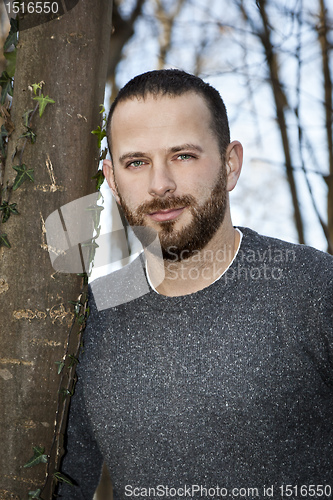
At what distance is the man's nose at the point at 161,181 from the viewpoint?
1.90 m

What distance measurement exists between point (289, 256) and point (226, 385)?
0.60 m

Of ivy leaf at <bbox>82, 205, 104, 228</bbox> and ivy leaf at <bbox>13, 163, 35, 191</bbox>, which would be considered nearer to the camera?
ivy leaf at <bbox>13, 163, 35, 191</bbox>

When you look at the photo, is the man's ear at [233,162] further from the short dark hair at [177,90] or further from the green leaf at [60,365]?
the green leaf at [60,365]

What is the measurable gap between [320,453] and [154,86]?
1638mm

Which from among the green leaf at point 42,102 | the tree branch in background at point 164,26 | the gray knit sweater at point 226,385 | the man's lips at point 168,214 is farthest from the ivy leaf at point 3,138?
the tree branch in background at point 164,26

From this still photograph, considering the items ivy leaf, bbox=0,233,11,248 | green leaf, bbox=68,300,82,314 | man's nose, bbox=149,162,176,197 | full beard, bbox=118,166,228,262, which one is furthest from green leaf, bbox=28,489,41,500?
man's nose, bbox=149,162,176,197

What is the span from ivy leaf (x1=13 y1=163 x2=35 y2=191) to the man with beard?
492mm

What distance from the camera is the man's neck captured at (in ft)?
6.82

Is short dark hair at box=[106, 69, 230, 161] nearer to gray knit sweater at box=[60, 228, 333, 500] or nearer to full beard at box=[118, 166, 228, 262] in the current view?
full beard at box=[118, 166, 228, 262]

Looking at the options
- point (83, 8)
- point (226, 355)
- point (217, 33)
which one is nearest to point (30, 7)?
point (83, 8)

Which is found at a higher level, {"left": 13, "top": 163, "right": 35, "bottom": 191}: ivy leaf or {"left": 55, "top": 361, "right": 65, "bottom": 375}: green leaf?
{"left": 13, "top": 163, "right": 35, "bottom": 191}: ivy leaf

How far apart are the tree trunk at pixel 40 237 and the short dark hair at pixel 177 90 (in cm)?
38

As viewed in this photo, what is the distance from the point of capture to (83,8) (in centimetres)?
168

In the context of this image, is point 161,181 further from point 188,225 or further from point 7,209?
point 7,209
